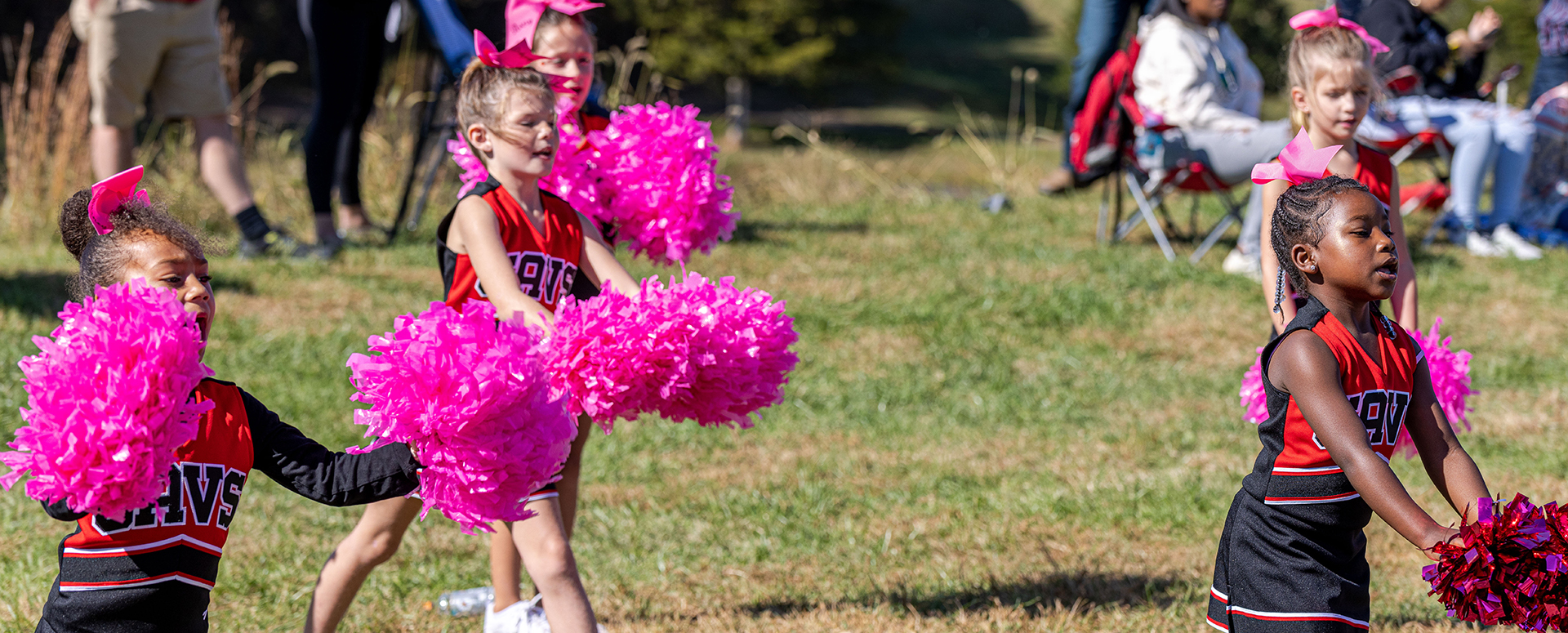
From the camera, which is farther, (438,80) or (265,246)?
(438,80)

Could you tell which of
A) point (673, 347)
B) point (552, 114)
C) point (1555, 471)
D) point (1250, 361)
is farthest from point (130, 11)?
point (1555, 471)

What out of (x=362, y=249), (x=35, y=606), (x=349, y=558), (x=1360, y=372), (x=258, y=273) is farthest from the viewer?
(x=362, y=249)

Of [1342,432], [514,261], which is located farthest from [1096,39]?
[1342,432]

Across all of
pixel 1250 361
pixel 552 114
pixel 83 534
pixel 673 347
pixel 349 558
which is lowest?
pixel 1250 361

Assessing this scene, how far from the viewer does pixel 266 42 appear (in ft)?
79.5

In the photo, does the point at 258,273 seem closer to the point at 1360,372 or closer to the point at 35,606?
the point at 35,606

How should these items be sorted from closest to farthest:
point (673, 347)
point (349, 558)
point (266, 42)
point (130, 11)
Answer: point (673, 347), point (349, 558), point (130, 11), point (266, 42)

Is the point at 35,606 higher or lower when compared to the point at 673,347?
lower

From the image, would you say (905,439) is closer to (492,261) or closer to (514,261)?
(514,261)

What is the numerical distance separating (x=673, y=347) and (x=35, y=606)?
6.49ft

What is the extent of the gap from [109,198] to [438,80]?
5.25 m

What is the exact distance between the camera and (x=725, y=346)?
2.66 metres

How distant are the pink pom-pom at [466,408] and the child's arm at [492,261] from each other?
48cm

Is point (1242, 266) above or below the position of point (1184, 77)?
below
